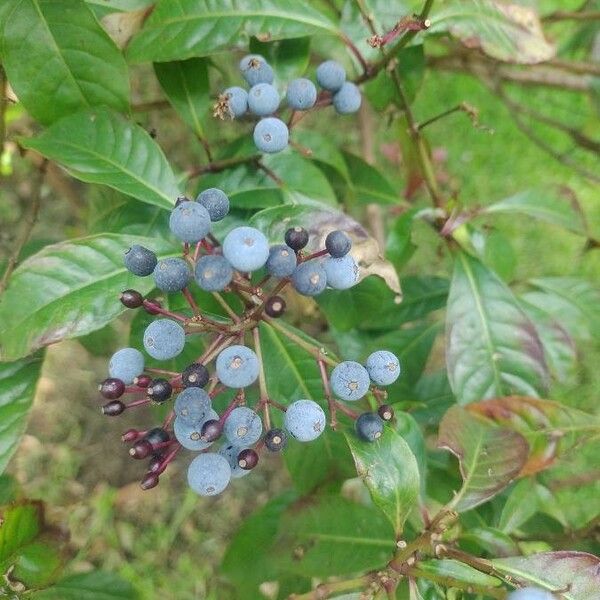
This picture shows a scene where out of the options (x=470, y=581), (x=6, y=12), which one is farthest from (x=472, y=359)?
(x=6, y=12)

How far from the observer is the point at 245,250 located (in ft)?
3.29

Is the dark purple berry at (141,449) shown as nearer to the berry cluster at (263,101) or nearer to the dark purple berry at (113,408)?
the dark purple berry at (113,408)

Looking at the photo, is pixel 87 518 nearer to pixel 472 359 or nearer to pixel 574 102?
pixel 472 359

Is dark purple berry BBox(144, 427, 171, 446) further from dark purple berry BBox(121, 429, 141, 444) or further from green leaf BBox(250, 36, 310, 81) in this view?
green leaf BBox(250, 36, 310, 81)

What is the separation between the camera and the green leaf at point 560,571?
113cm

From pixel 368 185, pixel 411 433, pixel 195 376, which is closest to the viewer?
pixel 195 376

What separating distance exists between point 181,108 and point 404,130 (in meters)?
0.70

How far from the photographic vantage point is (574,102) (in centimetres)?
345

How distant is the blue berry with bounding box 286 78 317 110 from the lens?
134 centimetres

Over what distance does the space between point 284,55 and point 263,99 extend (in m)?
0.26

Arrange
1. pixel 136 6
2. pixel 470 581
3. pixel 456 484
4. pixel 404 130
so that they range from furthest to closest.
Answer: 1. pixel 404 130
2. pixel 456 484
3. pixel 136 6
4. pixel 470 581

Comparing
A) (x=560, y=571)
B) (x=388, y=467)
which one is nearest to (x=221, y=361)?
(x=388, y=467)

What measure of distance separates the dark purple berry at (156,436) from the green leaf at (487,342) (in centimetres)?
65

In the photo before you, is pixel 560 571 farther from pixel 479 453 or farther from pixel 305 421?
pixel 305 421
